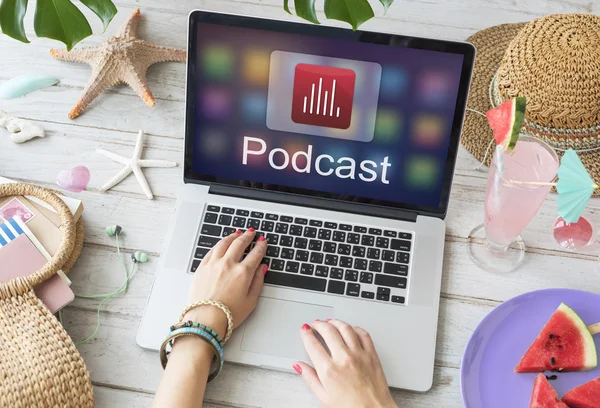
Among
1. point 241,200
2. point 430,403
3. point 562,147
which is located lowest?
point 430,403

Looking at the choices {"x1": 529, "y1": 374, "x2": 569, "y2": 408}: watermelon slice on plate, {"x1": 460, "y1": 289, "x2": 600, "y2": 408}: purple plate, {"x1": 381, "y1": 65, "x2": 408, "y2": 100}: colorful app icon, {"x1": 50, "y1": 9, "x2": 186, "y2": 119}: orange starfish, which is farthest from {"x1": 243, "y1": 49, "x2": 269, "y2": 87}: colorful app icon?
{"x1": 529, "y1": 374, "x2": 569, "y2": 408}: watermelon slice on plate

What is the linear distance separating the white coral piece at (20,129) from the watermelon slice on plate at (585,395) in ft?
3.52

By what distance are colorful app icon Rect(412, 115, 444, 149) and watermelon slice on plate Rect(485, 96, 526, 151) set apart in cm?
13

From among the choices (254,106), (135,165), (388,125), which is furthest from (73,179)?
(388,125)

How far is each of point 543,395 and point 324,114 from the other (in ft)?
1.84

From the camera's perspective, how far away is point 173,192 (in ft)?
4.13

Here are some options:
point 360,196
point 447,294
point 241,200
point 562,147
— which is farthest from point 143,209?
point 562,147

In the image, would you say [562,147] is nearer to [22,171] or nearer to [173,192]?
[173,192]

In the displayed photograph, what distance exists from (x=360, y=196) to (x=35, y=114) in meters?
0.70

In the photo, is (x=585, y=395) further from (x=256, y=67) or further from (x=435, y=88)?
(x=256, y=67)

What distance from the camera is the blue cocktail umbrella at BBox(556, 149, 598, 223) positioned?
0.90 m

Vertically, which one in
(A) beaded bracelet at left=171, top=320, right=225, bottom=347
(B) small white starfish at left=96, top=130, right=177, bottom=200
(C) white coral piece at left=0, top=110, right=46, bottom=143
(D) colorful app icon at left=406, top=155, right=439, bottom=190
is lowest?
(A) beaded bracelet at left=171, top=320, right=225, bottom=347

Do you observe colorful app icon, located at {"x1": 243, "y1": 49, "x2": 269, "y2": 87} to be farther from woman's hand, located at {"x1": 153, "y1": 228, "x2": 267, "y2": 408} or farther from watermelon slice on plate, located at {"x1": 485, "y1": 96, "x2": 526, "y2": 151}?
watermelon slice on plate, located at {"x1": 485, "y1": 96, "x2": 526, "y2": 151}

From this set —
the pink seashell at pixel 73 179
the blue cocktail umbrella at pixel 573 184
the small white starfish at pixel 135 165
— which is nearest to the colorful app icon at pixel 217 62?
the small white starfish at pixel 135 165
